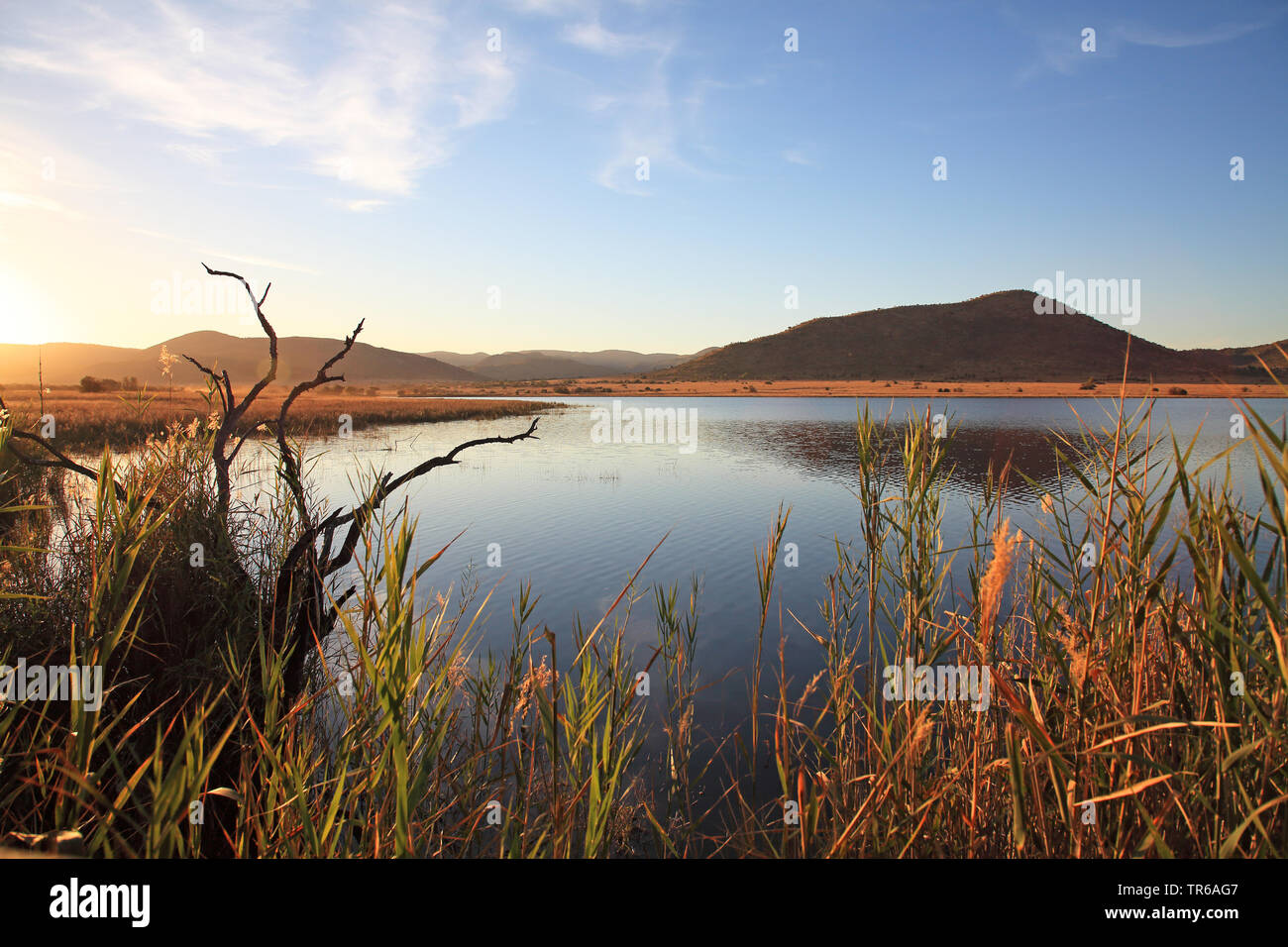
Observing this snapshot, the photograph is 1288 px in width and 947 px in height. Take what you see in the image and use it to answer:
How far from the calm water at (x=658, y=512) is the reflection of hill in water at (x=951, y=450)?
0.49 feet

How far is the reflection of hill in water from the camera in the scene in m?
21.4

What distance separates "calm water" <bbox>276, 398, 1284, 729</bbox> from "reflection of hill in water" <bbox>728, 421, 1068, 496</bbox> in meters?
0.15

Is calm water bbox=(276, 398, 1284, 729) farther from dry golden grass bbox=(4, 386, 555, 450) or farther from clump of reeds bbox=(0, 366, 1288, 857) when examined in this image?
dry golden grass bbox=(4, 386, 555, 450)

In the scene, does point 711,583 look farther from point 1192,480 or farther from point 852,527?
point 1192,480

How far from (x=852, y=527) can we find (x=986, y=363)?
111 meters

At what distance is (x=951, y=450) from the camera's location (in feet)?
91.9

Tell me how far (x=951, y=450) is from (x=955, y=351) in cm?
9868

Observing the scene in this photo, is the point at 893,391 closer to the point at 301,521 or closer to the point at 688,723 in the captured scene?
the point at 688,723

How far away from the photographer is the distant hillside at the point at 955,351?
105625 millimetres

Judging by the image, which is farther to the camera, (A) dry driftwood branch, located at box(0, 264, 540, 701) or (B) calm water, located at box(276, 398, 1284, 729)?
(B) calm water, located at box(276, 398, 1284, 729)

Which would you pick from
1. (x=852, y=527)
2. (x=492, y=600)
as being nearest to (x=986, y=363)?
(x=852, y=527)

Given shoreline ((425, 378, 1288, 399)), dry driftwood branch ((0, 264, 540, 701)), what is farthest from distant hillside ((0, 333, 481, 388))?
dry driftwood branch ((0, 264, 540, 701))

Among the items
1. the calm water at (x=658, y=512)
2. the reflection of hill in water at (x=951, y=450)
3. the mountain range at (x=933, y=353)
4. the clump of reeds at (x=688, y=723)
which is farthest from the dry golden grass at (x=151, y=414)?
the mountain range at (x=933, y=353)
